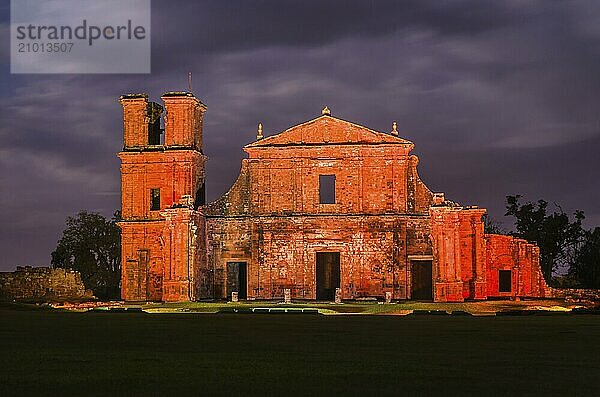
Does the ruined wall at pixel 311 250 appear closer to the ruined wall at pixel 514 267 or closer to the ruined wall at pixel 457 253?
the ruined wall at pixel 457 253

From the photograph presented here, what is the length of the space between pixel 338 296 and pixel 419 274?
15.2ft

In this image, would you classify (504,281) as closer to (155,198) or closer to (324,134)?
(324,134)

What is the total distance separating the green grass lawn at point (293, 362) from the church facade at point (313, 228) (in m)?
24.5

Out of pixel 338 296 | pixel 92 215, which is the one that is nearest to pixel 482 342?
pixel 338 296

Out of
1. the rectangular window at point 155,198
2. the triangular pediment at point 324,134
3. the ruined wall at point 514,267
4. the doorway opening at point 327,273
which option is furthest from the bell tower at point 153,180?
the ruined wall at point 514,267

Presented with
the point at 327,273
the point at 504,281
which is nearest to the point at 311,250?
the point at 327,273

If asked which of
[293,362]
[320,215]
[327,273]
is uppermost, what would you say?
[320,215]

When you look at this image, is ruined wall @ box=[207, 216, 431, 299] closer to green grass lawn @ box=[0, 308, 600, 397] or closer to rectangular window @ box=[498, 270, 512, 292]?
rectangular window @ box=[498, 270, 512, 292]

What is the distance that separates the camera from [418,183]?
40.7 metres

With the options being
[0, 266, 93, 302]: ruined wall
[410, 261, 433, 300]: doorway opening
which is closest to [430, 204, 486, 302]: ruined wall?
[410, 261, 433, 300]: doorway opening

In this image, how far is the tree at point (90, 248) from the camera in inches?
2544

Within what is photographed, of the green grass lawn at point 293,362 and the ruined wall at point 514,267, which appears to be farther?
the ruined wall at point 514,267

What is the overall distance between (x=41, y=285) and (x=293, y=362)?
31640 mm

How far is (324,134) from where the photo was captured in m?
41.2
